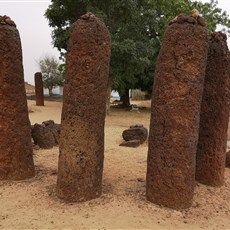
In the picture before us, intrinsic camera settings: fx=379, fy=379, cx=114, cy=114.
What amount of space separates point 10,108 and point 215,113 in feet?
10.4

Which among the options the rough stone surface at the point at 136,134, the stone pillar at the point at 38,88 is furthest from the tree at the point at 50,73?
the rough stone surface at the point at 136,134

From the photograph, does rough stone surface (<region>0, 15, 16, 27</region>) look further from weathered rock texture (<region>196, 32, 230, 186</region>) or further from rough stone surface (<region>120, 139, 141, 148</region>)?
rough stone surface (<region>120, 139, 141, 148</region>)

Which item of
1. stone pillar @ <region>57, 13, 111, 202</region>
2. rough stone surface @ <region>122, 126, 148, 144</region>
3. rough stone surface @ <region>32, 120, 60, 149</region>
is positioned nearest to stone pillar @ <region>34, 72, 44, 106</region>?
rough stone surface @ <region>122, 126, 148, 144</region>

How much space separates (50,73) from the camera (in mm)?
39562

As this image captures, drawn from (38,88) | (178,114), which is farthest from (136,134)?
(38,88)

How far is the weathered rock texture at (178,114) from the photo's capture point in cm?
482

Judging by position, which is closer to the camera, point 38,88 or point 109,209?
point 109,209

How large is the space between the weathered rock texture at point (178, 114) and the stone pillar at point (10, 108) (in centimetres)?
222

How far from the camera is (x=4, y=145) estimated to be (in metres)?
5.81

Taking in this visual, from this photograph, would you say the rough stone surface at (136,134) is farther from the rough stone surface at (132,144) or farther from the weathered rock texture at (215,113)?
the weathered rock texture at (215,113)

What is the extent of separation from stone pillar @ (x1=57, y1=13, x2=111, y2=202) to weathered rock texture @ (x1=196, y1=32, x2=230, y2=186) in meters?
1.87

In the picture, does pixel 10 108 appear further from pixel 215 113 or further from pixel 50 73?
pixel 50 73

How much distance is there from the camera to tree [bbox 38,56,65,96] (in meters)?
37.5

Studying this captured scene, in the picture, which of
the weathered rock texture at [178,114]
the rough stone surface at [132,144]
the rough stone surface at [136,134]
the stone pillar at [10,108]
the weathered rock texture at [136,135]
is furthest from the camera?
the rough stone surface at [136,134]
